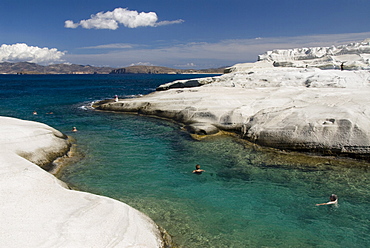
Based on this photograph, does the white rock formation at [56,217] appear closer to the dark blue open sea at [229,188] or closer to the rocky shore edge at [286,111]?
the dark blue open sea at [229,188]

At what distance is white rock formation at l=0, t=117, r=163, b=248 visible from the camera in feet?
27.6

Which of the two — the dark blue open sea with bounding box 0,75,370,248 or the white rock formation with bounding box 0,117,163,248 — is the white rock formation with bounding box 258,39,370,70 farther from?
the white rock formation with bounding box 0,117,163,248

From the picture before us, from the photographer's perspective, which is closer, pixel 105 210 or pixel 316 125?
pixel 105 210

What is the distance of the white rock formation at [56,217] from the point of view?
8.40 metres

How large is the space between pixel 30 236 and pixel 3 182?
13.5ft

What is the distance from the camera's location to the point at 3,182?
36.6ft

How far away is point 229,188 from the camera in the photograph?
52.0 ft

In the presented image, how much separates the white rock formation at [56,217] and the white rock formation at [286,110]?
1474cm

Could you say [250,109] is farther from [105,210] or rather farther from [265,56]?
[265,56]

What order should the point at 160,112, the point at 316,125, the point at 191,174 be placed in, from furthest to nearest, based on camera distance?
the point at 160,112 < the point at 316,125 < the point at 191,174

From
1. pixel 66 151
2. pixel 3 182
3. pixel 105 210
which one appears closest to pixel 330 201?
pixel 105 210

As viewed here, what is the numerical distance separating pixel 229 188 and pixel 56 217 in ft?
31.3

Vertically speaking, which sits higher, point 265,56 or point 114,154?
point 265,56

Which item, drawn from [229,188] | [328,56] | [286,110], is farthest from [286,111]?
[328,56]
